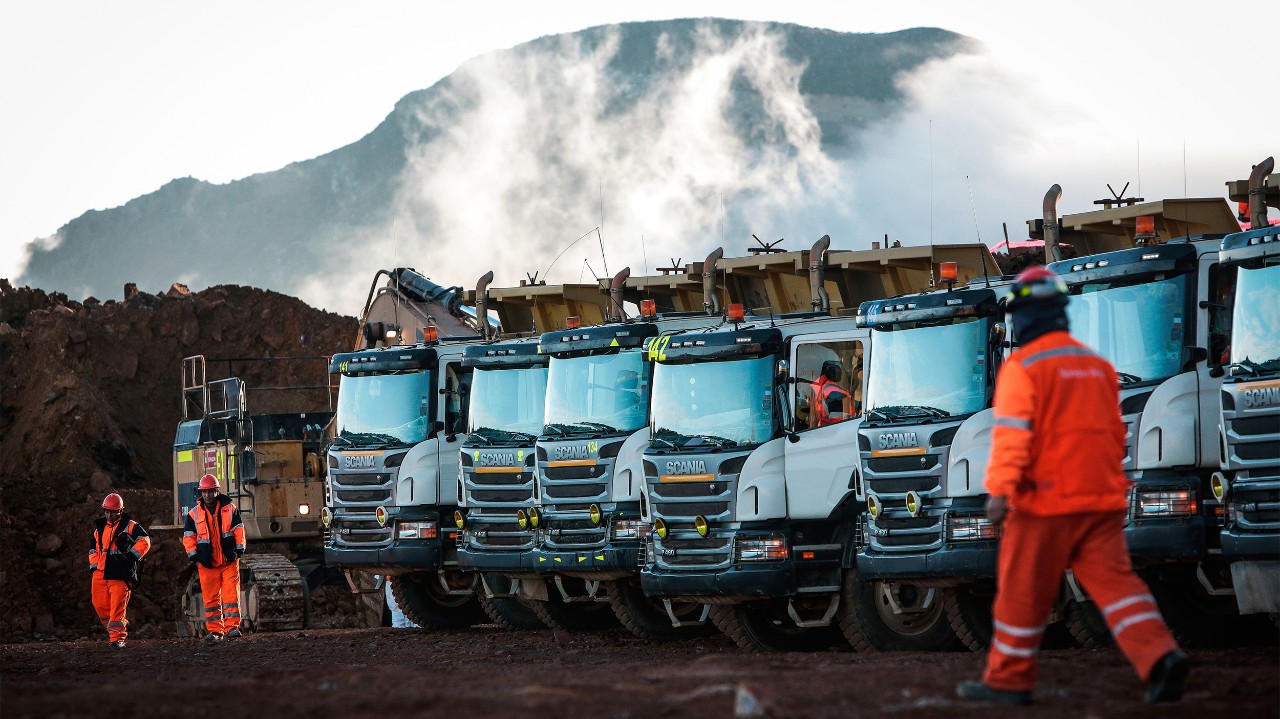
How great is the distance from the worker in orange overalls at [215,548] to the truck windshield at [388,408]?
70.8 inches

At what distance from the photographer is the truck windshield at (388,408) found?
867 inches

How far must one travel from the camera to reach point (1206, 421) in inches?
502

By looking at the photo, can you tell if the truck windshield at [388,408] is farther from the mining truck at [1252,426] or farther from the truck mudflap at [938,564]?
the mining truck at [1252,426]

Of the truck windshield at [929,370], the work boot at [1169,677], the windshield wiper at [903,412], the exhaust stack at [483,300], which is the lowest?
the work boot at [1169,677]

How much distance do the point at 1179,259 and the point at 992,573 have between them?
2.78m

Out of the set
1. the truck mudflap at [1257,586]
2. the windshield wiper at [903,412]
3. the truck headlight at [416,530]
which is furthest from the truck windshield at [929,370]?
the truck headlight at [416,530]

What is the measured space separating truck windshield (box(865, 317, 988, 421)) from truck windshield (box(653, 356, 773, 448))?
1.55 metres

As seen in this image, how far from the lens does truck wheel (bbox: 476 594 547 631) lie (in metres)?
22.0

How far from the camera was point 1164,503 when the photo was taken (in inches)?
501

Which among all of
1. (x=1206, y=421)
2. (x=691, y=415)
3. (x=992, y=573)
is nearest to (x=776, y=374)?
(x=691, y=415)

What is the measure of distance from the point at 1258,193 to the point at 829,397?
4.09 m

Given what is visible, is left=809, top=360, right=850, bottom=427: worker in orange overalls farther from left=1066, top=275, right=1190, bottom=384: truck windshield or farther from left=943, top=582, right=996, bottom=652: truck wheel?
left=1066, top=275, right=1190, bottom=384: truck windshield

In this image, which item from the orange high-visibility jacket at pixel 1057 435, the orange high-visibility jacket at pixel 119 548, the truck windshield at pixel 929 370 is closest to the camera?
the orange high-visibility jacket at pixel 1057 435

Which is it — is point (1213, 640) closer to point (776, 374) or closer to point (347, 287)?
point (776, 374)
